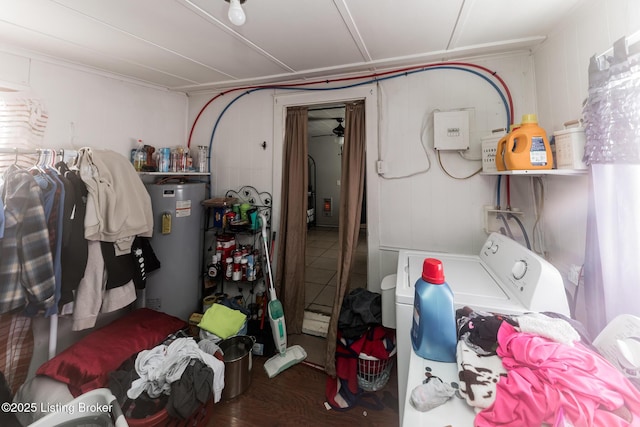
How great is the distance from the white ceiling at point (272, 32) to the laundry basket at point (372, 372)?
6.43ft

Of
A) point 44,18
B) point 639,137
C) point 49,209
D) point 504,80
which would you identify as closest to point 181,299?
point 49,209

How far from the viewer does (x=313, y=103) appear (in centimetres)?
219

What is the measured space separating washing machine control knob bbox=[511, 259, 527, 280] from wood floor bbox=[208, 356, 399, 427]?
115 cm

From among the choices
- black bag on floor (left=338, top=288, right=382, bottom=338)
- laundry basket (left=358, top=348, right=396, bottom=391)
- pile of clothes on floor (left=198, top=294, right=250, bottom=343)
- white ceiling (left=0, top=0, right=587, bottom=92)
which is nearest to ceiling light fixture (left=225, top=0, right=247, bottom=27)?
white ceiling (left=0, top=0, right=587, bottom=92)

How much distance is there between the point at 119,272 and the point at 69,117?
120 cm

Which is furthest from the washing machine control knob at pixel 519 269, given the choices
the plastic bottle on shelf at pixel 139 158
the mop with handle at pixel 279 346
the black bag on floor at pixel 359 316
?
the plastic bottle on shelf at pixel 139 158

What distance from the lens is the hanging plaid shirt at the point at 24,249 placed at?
123cm

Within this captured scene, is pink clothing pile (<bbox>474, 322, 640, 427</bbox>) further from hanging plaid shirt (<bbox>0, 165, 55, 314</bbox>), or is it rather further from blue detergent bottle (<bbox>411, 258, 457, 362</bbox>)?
hanging plaid shirt (<bbox>0, 165, 55, 314</bbox>)

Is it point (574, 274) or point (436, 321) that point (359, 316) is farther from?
point (574, 274)

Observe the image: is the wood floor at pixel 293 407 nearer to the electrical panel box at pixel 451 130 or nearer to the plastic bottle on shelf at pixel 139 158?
the electrical panel box at pixel 451 130

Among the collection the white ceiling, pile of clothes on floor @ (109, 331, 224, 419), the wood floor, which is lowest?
the wood floor

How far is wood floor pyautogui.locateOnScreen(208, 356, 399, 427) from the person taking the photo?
152 cm

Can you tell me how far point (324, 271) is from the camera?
355 cm

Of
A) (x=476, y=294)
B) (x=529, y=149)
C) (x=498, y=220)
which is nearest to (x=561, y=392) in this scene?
(x=476, y=294)
